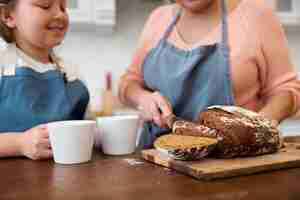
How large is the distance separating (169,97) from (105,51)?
1.08 metres

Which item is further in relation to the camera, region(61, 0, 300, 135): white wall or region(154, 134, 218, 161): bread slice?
region(61, 0, 300, 135): white wall

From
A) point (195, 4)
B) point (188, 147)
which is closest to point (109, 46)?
point (195, 4)

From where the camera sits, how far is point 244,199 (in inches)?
20.6

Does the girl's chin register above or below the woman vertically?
above

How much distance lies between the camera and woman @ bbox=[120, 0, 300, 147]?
3.26 ft

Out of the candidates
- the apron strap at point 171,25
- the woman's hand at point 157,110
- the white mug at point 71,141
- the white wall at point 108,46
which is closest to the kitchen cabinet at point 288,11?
the white wall at point 108,46

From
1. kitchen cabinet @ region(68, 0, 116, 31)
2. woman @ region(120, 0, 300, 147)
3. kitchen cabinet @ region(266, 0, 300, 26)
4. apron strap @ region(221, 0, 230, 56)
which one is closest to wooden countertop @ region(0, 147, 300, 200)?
woman @ region(120, 0, 300, 147)

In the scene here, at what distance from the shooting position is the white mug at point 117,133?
807mm

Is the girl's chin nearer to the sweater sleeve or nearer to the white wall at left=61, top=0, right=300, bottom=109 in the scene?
the sweater sleeve

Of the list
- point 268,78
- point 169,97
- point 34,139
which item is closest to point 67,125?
point 34,139

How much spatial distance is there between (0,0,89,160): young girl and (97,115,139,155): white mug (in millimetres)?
107

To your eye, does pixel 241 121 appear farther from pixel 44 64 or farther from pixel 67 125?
pixel 44 64

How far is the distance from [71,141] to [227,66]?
0.44 meters

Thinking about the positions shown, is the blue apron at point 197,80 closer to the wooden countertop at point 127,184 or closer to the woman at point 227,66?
the woman at point 227,66
